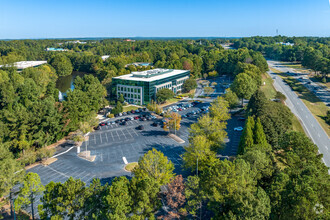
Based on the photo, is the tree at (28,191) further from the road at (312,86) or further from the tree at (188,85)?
the road at (312,86)

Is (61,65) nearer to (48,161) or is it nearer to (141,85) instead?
(141,85)

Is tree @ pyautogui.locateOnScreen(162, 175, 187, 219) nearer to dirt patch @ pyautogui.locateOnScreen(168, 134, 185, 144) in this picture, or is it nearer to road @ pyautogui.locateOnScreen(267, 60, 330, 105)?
dirt patch @ pyautogui.locateOnScreen(168, 134, 185, 144)

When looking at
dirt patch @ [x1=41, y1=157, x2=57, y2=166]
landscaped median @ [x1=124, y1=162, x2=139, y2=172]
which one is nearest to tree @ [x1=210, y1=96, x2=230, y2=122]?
landscaped median @ [x1=124, y1=162, x2=139, y2=172]

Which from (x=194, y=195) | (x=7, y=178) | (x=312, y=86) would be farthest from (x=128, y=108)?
(x=312, y=86)

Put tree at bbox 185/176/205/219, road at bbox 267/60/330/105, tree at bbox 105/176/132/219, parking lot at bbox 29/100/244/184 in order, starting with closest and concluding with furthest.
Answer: tree at bbox 105/176/132/219
tree at bbox 185/176/205/219
parking lot at bbox 29/100/244/184
road at bbox 267/60/330/105

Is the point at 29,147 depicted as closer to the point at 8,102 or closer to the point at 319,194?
the point at 8,102

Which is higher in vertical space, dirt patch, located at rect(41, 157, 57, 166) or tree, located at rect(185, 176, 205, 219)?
tree, located at rect(185, 176, 205, 219)
